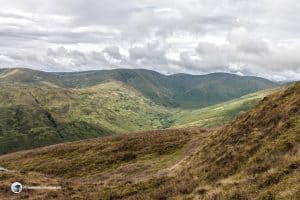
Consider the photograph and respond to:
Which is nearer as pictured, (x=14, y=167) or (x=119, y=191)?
(x=119, y=191)

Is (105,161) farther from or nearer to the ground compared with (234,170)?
nearer to the ground

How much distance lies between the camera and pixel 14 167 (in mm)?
89125

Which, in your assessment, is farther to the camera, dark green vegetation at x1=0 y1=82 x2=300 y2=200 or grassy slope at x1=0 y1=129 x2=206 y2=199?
grassy slope at x1=0 y1=129 x2=206 y2=199

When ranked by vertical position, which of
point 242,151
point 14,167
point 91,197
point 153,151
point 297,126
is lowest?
point 14,167

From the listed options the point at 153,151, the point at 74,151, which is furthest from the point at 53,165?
the point at 153,151

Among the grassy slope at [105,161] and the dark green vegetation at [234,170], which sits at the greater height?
the dark green vegetation at [234,170]

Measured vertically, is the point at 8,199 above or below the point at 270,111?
below

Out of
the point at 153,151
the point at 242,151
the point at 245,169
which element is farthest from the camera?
the point at 153,151

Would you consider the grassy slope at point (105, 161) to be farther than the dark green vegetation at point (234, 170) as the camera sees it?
Yes

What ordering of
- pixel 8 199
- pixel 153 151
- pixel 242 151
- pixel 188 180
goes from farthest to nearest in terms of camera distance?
1. pixel 153 151
2. pixel 8 199
3. pixel 242 151
4. pixel 188 180

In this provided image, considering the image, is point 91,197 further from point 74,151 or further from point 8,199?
point 74,151

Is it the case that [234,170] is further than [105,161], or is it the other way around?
[105,161]

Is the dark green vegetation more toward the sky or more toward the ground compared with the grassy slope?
more toward the sky

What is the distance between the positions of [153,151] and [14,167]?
3752 centimetres
